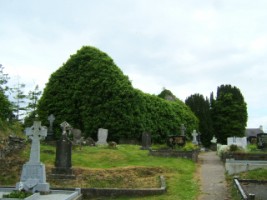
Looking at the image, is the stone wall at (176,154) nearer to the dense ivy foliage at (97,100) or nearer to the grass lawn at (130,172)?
the grass lawn at (130,172)

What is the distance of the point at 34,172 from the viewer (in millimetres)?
11867

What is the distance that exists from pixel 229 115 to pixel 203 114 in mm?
4763

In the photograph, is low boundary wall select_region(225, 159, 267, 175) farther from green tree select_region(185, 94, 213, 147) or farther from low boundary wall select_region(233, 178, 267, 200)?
green tree select_region(185, 94, 213, 147)

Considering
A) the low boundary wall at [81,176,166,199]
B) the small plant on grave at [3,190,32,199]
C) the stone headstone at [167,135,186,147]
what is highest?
the stone headstone at [167,135,186,147]

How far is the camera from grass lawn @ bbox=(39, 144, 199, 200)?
13406mm

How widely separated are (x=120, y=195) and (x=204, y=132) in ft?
127

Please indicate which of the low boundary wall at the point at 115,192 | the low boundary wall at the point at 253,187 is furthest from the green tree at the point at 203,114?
the low boundary wall at the point at 115,192

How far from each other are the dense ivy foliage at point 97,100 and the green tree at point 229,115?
18.9 metres

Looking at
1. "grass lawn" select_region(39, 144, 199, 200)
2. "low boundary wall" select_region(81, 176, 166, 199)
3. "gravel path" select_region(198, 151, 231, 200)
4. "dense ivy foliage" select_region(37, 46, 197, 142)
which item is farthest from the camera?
"dense ivy foliage" select_region(37, 46, 197, 142)

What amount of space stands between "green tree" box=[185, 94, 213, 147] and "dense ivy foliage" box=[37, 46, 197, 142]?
14339 mm

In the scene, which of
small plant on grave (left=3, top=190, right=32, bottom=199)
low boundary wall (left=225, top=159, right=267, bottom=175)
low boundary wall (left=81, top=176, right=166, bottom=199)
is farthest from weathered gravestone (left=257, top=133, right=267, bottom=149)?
small plant on grave (left=3, top=190, right=32, bottom=199)

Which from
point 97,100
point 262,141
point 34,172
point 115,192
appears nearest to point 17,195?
point 34,172

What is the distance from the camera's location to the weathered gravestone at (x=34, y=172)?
11.5 meters

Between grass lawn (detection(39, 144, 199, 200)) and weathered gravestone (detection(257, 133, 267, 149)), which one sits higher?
weathered gravestone (detection(257, 133, 267, 149))
